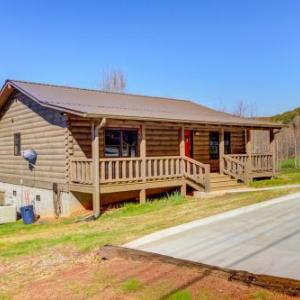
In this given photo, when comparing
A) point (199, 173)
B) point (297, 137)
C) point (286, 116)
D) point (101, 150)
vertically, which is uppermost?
point (286, 116)

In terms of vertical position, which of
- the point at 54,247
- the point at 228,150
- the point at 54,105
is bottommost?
the point at 54,247

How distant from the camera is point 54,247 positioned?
9.04m

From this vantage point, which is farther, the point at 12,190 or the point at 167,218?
the point at 12,190

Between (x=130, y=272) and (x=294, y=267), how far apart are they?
2.47m

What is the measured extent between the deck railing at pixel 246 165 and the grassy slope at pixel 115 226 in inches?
146

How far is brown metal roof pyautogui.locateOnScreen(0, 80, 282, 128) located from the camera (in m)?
14.6

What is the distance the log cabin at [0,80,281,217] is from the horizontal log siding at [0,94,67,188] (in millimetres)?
41

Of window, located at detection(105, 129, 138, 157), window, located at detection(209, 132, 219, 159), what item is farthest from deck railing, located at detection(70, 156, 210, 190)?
window, located at detection(209, 132, 219, 159)

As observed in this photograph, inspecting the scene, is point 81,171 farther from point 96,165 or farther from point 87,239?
point 87,239

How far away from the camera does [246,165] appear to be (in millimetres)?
18031

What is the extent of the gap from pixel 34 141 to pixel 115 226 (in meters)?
8.11

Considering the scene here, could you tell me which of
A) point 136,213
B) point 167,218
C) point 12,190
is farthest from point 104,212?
point 12,190

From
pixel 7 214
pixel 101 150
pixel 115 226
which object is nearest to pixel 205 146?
pixel 101 150

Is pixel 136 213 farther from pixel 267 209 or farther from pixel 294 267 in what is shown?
pixel 294 267
